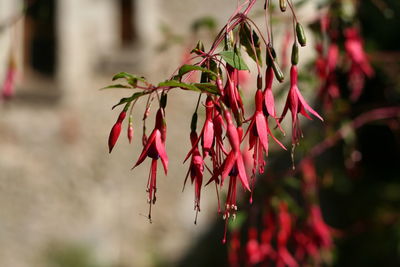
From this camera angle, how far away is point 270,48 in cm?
80

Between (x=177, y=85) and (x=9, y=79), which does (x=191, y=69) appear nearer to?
(x=177, y=85)

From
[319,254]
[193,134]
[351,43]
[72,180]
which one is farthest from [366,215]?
[193,134]

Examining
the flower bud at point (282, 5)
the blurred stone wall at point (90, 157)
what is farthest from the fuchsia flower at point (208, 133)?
the blurred stone wall at point (90, 157)

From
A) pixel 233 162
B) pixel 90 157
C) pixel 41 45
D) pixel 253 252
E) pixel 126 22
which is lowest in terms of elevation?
pixel 253 252

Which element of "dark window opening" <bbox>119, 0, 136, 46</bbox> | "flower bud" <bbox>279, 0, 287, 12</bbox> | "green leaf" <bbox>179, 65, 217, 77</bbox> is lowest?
"green leaf" <bbox>179, 65, 217, 77</bbox>

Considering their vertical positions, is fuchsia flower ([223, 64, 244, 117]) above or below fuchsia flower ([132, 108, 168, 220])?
above

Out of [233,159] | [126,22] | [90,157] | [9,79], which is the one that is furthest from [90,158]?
[233,159]

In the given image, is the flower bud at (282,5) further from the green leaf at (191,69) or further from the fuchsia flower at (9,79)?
the fuchsia flower at (9,79)

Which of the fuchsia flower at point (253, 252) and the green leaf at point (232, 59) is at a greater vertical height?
the green leaf at point (232, 59)

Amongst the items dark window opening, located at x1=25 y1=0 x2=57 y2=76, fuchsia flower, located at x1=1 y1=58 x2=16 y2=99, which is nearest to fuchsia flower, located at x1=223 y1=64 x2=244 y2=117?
fuchsia flower, located at x1=1 y1=58 x2=16 y2=99

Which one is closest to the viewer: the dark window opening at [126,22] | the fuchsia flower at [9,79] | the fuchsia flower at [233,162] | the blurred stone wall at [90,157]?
the fuchsia flower at [233,162]

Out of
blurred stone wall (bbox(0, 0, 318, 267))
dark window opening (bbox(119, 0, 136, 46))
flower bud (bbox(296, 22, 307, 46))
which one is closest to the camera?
flower bud (bbox(296, 22, 307, 46))

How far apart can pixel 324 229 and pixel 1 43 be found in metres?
3.00

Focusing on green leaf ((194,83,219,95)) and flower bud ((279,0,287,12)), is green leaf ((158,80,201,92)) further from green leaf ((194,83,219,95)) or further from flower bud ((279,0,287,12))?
flower bud ((279,0,287,12))
